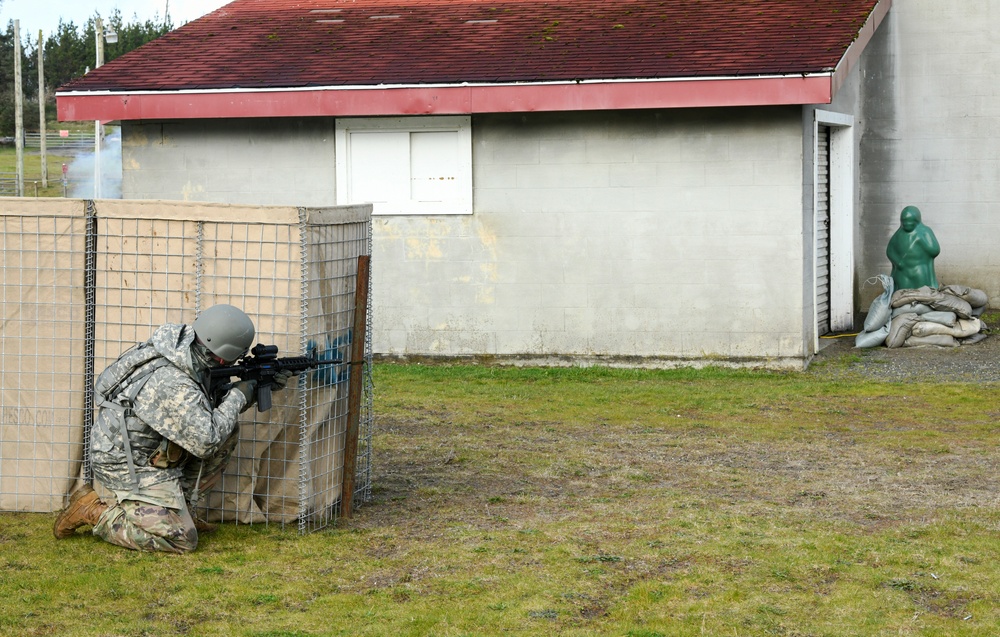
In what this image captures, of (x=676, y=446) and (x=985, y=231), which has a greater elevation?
(x=985, y=231)

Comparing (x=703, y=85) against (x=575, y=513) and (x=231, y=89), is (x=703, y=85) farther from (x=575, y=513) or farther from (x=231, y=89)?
(x=575, y=513)

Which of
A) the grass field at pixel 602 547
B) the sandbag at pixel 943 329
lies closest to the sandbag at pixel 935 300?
the sandbag at pixel 943 329

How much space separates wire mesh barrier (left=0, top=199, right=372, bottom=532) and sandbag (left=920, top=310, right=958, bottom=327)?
9.10 m

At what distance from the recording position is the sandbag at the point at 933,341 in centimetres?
1445

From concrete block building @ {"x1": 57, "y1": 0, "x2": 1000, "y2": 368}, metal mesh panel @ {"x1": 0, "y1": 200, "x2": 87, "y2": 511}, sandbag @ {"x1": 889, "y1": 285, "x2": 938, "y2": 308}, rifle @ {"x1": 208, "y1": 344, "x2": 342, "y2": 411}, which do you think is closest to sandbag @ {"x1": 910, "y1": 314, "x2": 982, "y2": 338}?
sandbag @ {"x1": 889, "y1": 285, "x2": 938, "y2": 308}

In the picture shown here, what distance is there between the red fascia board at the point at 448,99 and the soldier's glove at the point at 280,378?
22.5 feet

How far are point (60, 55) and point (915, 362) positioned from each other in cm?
7002

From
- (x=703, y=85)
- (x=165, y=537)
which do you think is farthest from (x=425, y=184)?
(x=165, y=537)

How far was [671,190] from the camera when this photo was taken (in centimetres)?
1347

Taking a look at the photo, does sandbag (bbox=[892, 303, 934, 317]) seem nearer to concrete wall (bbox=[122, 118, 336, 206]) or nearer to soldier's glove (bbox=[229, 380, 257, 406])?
concrete wall (bbox=[122, 118, 336, 206])

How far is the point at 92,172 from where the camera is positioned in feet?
158

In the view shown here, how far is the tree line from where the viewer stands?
6769cm

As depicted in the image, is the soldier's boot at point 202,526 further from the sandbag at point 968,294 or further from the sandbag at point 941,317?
the sandbag at point 968,294

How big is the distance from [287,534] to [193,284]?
1586 mm
